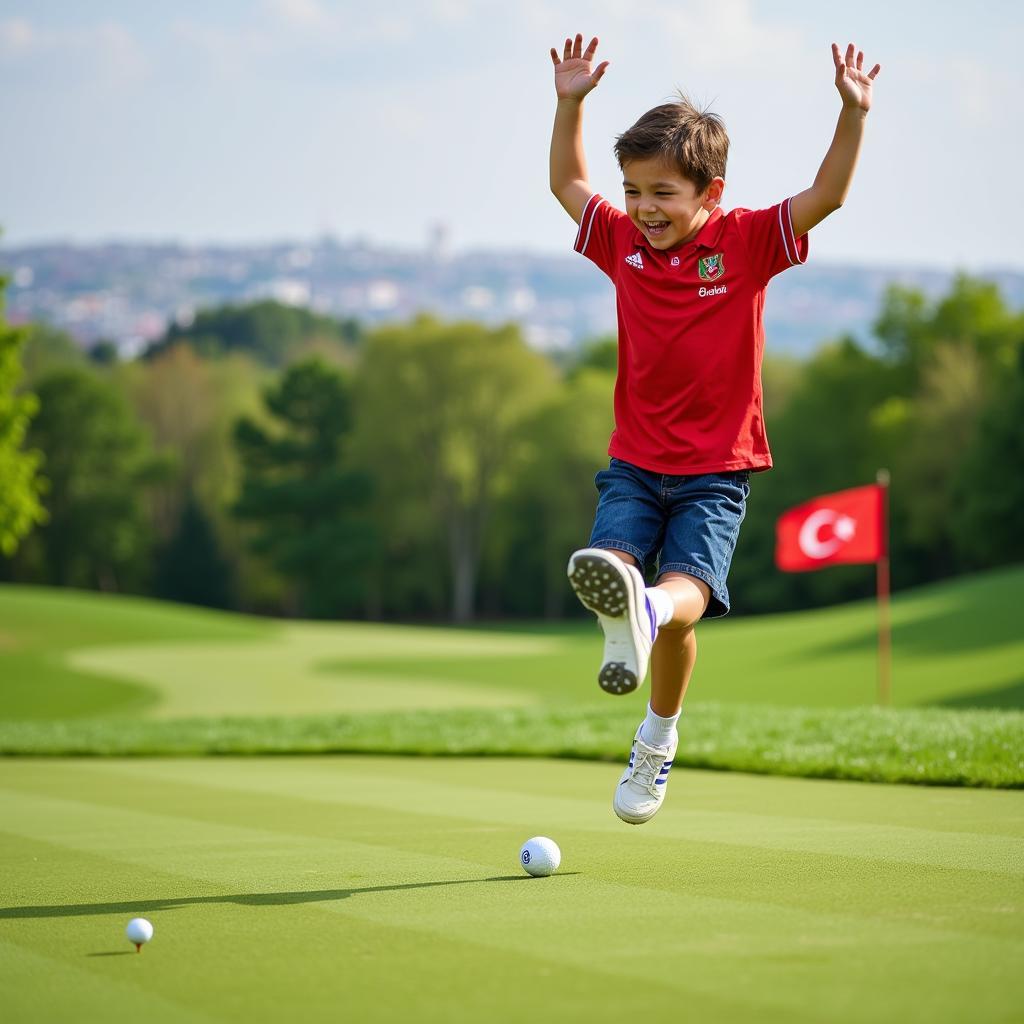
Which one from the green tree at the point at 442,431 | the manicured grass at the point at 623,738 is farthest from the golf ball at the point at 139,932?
the green tree at the point at 442,431

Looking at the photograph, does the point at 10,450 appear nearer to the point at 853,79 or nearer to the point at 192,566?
the point at 853,79

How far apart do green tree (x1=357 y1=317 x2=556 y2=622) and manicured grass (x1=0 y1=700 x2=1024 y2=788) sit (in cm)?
4476

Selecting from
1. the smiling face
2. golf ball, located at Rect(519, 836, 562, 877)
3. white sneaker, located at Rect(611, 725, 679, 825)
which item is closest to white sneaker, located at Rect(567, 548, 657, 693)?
golf ball, located at Rect(519, 836, 562, 877)

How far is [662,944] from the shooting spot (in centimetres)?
359

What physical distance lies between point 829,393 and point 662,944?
5983cm

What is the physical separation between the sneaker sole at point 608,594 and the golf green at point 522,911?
59 cm

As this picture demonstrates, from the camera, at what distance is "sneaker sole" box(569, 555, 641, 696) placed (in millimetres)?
4723

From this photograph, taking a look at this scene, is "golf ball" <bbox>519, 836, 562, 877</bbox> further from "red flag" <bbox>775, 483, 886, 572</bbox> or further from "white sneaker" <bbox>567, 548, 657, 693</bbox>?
"red flag" <bbox>775, 483, 886, 572</bbox>

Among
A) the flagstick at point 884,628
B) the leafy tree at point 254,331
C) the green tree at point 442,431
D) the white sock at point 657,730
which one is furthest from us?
the leafy tree at point 254,331

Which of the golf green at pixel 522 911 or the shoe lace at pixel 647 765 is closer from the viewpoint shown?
the golf green at pixel 522 911

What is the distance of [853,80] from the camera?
17.0 ft

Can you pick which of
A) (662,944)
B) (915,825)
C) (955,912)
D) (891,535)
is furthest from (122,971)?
(891,535)

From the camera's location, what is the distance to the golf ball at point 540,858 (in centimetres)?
475

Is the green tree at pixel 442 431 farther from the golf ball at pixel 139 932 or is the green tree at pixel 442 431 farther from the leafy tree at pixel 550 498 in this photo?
the golf ball at pixel 139 932
